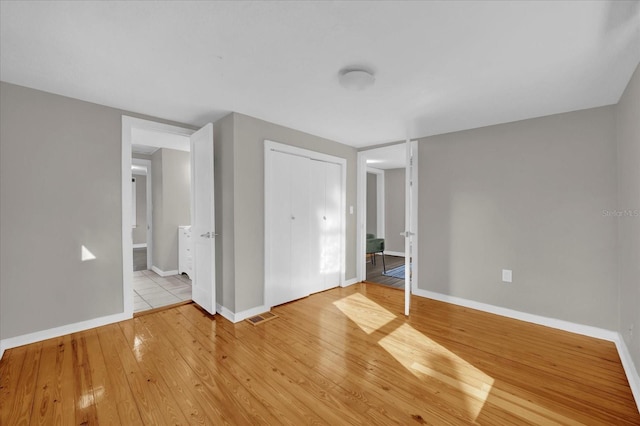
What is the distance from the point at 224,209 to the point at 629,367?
12.2ft

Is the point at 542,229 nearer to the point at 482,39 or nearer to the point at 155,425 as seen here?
the point at 482,39

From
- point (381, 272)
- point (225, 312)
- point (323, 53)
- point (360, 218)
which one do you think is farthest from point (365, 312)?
point (323, 53)

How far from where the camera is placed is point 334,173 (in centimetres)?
419

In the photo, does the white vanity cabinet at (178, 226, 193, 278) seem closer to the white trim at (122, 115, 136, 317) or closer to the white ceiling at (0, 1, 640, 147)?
the white trim at (122, 115, 136, 317)

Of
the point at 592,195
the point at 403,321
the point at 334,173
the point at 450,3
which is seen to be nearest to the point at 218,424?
the point at 403,321

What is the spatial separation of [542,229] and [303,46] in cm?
303

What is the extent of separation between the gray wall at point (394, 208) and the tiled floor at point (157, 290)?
4.89m

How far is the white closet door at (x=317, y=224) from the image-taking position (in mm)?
3861

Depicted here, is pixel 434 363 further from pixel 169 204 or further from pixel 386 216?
pixel 386 216

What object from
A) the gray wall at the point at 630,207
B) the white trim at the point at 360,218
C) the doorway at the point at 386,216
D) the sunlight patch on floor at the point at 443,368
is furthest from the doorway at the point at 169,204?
the gray wall at the point at 630,207

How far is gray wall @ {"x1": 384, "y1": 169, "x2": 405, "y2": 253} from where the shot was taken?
7055 millimetres

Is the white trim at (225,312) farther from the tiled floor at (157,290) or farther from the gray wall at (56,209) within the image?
the gray wall at (56,209)

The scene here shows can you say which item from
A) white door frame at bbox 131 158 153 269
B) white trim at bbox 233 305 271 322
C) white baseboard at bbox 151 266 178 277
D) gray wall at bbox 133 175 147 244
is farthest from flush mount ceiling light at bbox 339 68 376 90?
gray wall at bbox 133 175 147 244

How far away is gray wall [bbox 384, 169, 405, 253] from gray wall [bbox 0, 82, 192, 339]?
19.2 feet
